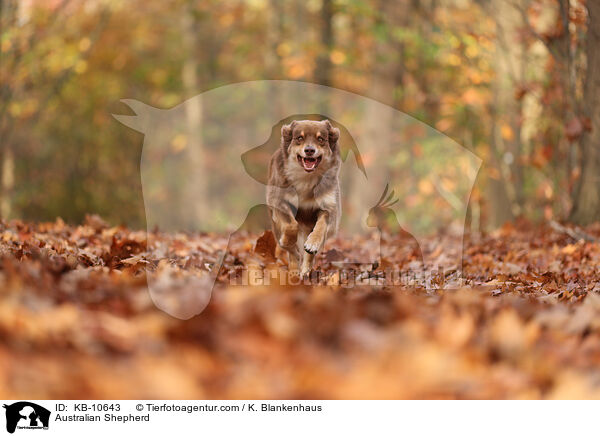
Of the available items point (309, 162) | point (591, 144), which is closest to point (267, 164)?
point (309, 162)

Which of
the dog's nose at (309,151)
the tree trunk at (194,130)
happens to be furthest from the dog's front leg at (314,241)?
the tree trunk at (194,130)

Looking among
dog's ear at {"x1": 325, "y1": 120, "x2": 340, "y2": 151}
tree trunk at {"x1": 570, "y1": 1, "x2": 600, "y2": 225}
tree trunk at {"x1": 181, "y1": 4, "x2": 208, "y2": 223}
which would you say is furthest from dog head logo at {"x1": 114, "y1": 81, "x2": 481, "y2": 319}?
tree trunk at {"x1": 570, "y1": 1, "x2": 600, "y2": 225}

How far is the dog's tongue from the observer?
19.3 feet

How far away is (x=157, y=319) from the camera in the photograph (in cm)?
272

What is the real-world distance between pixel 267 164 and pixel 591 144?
430 cm

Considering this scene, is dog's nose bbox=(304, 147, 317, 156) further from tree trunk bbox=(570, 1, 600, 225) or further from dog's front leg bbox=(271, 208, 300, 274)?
tree trunk bbox=(570, 1, 600, 225)

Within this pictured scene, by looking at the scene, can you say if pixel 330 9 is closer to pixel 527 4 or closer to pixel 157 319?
pixel 527 4

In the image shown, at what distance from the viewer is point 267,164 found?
708cm

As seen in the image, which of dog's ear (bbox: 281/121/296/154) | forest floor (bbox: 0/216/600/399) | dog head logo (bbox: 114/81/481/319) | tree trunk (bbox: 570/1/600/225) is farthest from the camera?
tree trunk (bbox: 570/1/600/225)
